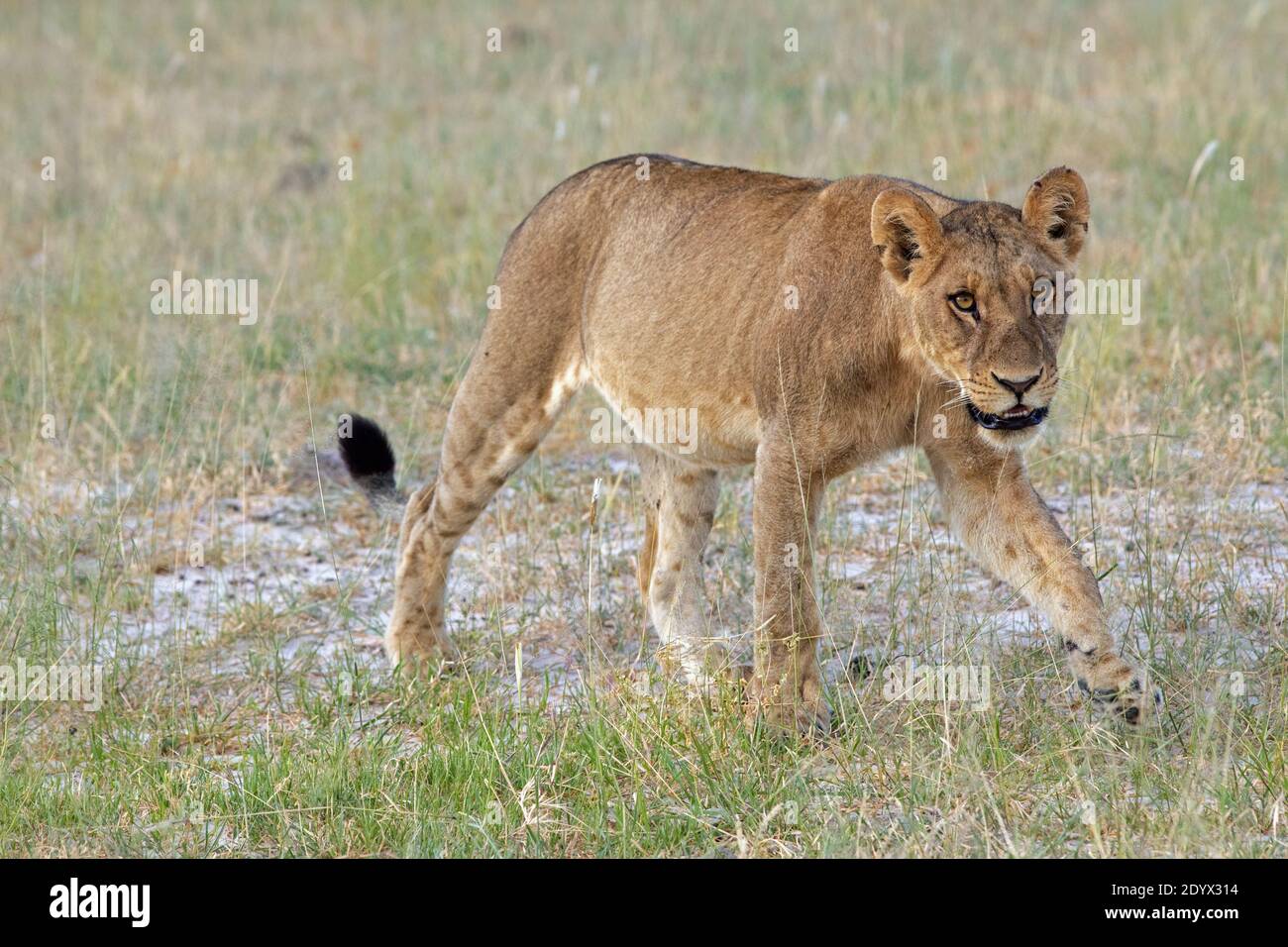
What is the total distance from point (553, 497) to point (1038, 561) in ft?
8.02

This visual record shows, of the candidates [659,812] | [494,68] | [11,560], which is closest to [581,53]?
[494,68]

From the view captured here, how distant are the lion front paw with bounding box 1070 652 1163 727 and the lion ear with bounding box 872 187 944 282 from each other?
1.03 m

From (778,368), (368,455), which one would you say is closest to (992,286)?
(778,368)

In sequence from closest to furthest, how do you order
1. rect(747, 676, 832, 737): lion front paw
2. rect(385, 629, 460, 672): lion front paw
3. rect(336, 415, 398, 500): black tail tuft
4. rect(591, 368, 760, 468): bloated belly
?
rect(747, 676, 832, 737): lion front paw, rect(591, 368, 760, 468): bloated belly, rect(385, 629, 460, 672): lion front paw, rect(336, 415, 398, 500): black tail tuft

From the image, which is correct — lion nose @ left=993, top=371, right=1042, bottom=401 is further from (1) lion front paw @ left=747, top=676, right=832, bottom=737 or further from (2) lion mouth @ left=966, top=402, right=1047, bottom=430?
(1) lion front paw @ left=747, top=676, right=832, bottom=737

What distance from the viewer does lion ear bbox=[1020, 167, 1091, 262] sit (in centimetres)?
417

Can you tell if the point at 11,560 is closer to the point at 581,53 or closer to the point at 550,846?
the point at 550,846

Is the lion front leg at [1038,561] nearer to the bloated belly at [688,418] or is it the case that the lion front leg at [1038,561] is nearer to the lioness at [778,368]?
the lioness at [778,368]

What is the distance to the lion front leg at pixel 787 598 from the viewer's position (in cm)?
439

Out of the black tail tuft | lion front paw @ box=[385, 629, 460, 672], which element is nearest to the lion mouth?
lion front paw @ box=[385, 629, 460, 672]

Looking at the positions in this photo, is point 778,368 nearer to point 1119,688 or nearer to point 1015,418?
point 1015,418

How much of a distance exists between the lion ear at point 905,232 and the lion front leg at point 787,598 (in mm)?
543

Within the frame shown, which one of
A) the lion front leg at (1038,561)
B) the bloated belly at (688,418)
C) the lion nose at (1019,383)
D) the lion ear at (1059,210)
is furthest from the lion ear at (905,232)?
the bloated belly at (688,418)
